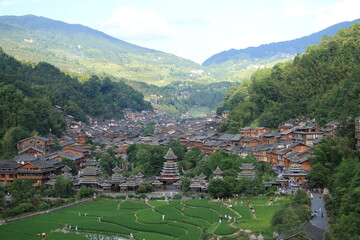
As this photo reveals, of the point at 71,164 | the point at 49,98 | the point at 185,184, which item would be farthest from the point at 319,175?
the point at 49,98

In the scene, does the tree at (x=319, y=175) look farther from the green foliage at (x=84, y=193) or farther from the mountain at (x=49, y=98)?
the mountain at (x=49, y=98)

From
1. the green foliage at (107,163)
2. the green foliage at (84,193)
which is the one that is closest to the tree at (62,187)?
the green foliage at (84,193)

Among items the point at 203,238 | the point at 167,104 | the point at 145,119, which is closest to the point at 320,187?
the point at 203,238

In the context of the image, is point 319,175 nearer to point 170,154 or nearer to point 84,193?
point 170,154

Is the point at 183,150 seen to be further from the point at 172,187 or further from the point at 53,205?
the point at 53,205

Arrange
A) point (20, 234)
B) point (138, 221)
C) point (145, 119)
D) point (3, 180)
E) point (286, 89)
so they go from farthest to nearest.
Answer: point (145, 119) < point (286, 89) < point (3, 180) < point (138, 221) < point (20, 234)

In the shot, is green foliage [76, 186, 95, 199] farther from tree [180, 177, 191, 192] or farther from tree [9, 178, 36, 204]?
tree [180, 177, 191, 192]

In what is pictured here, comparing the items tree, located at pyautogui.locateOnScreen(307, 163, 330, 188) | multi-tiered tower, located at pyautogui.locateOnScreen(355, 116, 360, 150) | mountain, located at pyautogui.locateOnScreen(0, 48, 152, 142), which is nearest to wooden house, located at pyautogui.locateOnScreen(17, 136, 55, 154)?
mountain, located at pyautogui.locateOnScreen(0, 48, 152, 142)
